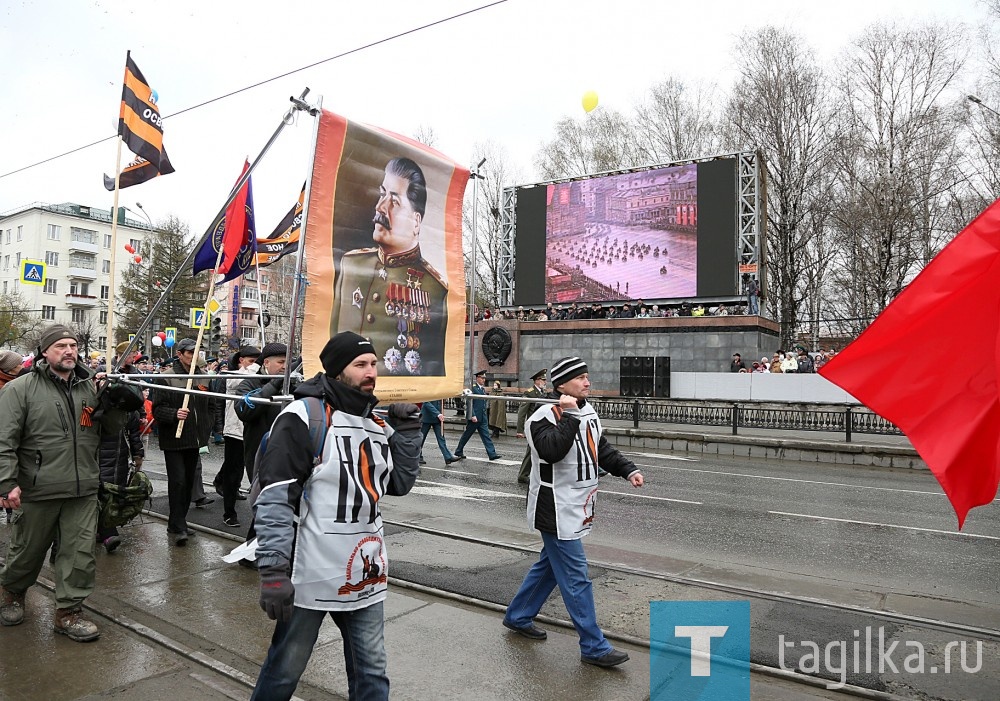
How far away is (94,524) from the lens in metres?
4.78

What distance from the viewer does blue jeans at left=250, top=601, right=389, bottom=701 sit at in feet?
9.66

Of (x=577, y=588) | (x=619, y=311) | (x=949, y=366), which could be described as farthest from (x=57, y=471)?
(x=619, y=311)

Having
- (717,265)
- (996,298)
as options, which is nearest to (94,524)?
(996,298)

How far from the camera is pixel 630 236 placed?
1256 inches

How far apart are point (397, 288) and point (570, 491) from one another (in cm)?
156

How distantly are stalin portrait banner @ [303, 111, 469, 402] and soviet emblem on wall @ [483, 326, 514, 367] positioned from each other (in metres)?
28.7

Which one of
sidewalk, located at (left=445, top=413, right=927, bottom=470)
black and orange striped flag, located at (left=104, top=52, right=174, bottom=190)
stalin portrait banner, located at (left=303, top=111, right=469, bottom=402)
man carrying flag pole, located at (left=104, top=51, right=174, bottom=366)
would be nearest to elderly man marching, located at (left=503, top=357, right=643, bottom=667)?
stalin portrait banner, located at (left=303, top=111, right=469, bottom=402)

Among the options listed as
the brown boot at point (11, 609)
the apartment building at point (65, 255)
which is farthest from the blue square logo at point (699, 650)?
the apartment building at point (65, 255)

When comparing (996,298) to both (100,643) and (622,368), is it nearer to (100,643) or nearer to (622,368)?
(100,643)

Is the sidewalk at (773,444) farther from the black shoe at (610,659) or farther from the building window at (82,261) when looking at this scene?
the building window at (82,261)

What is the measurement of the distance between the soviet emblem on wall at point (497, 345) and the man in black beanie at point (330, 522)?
30.6 meters

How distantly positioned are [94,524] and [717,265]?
27.9 m

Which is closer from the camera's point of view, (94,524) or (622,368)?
(94,524)

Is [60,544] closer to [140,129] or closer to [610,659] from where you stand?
[140,129]
